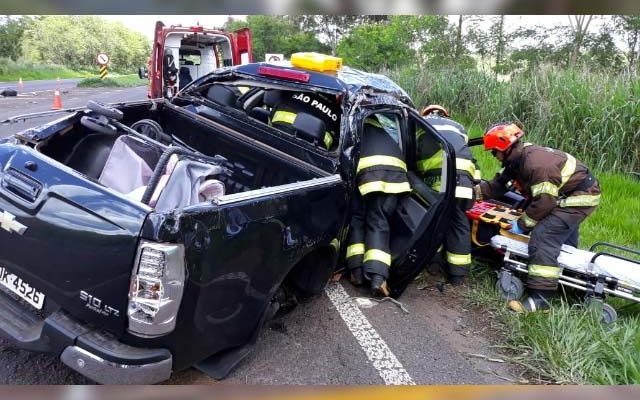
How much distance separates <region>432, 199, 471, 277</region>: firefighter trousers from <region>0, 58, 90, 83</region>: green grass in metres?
18.3

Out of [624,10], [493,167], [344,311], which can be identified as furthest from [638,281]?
[493,167]

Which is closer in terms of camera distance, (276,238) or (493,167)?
(276,238)

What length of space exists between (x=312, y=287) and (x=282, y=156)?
935mm

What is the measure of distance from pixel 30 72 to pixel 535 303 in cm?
2453

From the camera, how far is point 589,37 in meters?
11.2

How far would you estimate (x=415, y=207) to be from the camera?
4160 mm

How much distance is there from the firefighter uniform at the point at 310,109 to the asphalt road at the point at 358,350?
132 centimetres

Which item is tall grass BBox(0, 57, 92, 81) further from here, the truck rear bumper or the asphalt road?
the truck rear bumper

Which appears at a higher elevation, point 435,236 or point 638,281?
point 435,236

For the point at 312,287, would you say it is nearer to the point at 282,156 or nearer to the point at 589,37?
the point at 282,156

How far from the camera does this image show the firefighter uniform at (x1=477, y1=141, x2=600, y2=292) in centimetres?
402

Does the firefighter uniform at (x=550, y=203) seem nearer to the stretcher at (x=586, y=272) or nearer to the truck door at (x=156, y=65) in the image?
the stretcher at (x=586, y=272)

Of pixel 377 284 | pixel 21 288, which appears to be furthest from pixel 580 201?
pixel 21 288

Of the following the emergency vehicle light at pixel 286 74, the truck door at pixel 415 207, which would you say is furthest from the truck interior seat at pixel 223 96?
the truck door at pixel 415 207
